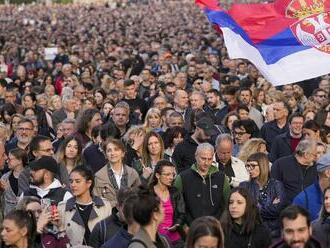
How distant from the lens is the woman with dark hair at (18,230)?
7.52 metres

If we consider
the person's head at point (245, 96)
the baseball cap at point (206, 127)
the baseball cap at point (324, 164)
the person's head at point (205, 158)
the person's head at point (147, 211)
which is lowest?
the person's head at point (245, 96)

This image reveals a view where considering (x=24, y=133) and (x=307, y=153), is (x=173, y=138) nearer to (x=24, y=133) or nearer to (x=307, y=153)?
(x=24, y=133)

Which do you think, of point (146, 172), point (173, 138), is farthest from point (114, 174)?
point (173, 138)

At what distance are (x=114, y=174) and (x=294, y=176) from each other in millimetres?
1643

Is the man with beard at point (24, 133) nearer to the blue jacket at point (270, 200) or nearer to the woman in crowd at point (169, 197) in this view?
the woman in crowd at point (169, 197)

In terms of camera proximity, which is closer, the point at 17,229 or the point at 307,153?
the point at 17,229

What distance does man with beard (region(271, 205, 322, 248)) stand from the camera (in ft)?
22.7

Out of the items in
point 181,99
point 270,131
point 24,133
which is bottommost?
point 181,99

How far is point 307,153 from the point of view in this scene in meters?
9.89

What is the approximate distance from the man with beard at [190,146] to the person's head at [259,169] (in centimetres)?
152

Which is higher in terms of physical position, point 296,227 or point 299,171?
point 296,227

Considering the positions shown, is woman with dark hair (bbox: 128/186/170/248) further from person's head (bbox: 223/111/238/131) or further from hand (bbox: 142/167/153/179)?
person's head (bbox: 223/111/238/131)

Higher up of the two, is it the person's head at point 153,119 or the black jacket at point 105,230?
the black jacket at point 105,230

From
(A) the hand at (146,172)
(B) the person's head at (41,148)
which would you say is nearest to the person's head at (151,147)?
(A) the hand at (146,172)
